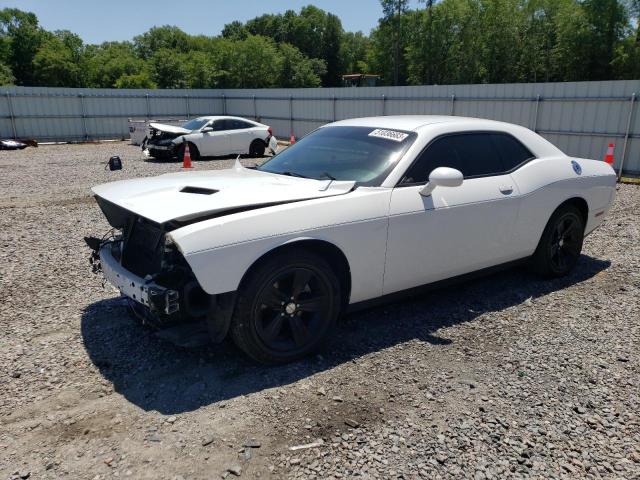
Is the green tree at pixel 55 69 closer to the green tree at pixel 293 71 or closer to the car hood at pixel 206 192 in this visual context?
the green tree at pixel 293 71

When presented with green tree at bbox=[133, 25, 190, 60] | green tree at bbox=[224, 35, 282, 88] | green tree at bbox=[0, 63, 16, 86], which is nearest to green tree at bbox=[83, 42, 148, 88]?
green tree at bbox=[0, 63, 16, 86]

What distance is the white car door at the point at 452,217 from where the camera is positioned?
12.8 feet

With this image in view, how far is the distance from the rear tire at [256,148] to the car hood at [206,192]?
13.2 m

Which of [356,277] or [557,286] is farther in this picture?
[557,286]

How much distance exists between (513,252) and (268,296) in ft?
8.48

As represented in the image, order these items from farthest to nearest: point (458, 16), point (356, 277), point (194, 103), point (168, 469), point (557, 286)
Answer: point (458, 16), point (194, 103), point (557, 286), point (356, 277), point (168, 469)

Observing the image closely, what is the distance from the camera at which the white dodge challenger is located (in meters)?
3.21

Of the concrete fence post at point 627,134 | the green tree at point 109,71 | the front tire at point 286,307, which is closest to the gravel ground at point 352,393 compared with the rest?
the front tire at point 286,307

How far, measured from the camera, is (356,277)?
3709mm

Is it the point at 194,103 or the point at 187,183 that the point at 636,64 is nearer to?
the point at 194,103

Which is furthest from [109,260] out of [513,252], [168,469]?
[513,252]

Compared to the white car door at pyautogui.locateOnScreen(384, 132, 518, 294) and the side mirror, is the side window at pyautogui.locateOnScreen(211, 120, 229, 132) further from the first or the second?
the side mirror

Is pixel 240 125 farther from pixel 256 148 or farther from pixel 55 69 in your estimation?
pixel 55 69

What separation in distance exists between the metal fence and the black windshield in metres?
10.4
